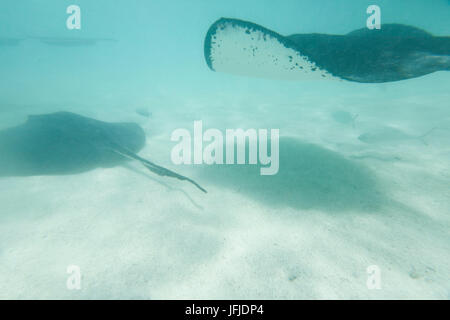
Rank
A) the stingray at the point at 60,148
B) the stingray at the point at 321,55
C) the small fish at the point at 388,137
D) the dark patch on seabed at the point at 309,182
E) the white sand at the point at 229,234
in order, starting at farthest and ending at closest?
the small fish at the point at 388,137 < the stingray at the point at 60,148 < the dark patch on seabed at the point at 309,182 < the stingray at the point at 321,55 < the white sand at the point at 229,234

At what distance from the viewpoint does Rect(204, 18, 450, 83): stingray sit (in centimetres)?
276

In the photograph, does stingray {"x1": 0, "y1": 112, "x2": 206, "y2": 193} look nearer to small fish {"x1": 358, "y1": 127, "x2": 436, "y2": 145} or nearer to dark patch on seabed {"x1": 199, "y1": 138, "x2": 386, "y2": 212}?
dark patch on seabed {"x1": 199, "y1": 138, "x2": 386, "y2": 212}

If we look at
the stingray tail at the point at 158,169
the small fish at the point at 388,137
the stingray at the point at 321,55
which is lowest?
the stingray tail at the point at 158,169

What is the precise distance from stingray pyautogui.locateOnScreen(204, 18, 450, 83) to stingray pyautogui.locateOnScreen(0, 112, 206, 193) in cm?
210

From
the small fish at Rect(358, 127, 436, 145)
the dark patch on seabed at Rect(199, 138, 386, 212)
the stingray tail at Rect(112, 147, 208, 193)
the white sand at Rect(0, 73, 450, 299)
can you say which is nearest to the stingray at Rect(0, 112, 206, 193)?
the stingray tail at Rect(112, 147, 208, 193)

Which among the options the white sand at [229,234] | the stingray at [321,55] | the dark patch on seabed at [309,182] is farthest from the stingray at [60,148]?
the stingray at [321,55]

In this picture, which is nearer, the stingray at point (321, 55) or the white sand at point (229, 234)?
the white sand at point (229, 234)

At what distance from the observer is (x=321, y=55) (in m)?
3.31

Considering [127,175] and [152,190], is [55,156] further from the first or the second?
[152,190]

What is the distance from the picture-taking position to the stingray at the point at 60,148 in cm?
406

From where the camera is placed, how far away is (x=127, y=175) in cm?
435

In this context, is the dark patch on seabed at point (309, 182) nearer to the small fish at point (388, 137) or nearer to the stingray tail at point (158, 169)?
the stingray tail at point (158, 169)

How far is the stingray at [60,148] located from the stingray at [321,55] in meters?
2.10
